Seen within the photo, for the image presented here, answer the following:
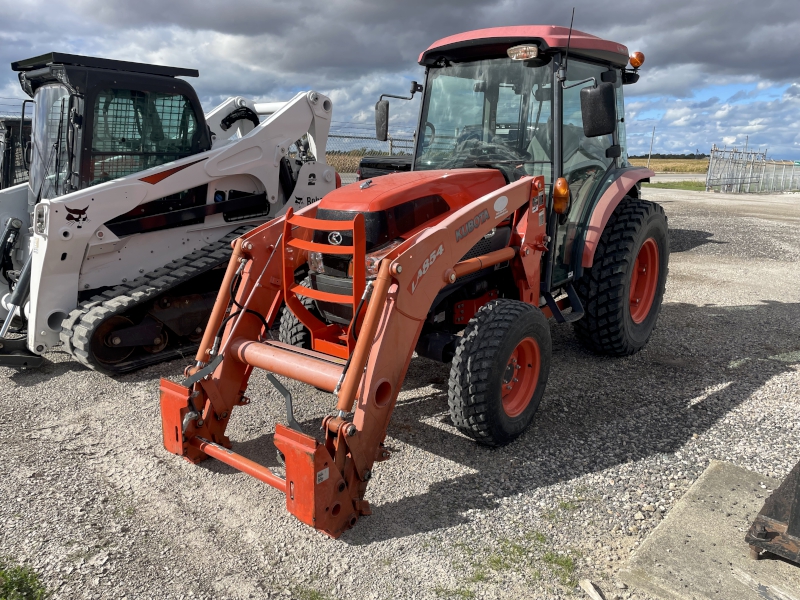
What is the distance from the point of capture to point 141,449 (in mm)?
4207

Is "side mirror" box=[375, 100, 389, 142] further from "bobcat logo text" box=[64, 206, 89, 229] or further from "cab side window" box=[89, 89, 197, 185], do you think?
"bobcat logo text" box=[64, 206, 89, 229]

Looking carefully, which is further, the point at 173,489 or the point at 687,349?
the point at 687,349

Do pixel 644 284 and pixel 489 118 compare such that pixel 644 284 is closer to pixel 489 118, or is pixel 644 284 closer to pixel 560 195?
pixel 560 195

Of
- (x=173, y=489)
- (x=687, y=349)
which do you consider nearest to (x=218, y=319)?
(x=173, y=489)

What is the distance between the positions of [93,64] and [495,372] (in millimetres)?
4802

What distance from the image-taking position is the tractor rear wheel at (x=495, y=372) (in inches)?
150

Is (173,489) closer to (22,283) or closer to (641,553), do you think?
(641,553)

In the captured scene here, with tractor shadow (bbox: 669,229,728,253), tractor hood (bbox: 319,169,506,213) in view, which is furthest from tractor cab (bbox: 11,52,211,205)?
tractor shadow (bbox: 669,229,728,253)

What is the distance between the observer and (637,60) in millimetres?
5832

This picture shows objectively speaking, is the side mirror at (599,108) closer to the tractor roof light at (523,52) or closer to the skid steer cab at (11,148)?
the tractor roof light at (523,52)

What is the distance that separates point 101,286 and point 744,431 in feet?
17.5

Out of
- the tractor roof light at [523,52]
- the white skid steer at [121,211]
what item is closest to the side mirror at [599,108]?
the tractor roof light at [523,52]

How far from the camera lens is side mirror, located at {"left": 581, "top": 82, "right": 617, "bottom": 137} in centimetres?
425

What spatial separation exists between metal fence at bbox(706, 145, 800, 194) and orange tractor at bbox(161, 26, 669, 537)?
25003 mm
